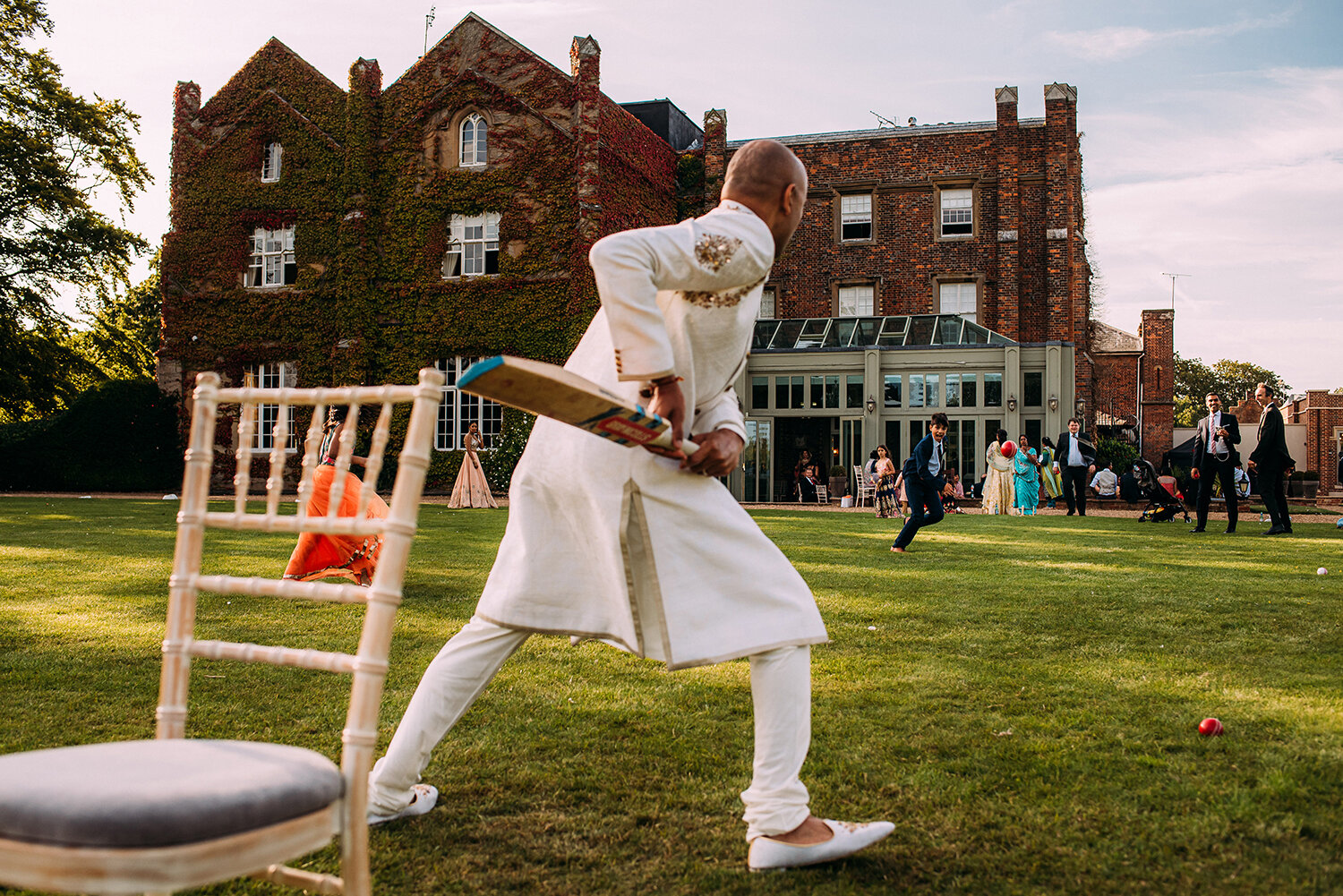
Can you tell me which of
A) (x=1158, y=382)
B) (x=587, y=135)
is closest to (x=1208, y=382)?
(x=1158, y=382)

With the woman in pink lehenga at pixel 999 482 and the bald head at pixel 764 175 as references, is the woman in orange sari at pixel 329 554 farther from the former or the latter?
the woman in pink lehenga at pixel 999 482

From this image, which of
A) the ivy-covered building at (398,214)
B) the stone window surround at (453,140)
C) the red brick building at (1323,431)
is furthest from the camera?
the red brick building at (1323,431)

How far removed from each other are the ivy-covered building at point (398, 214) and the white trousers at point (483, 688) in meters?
24.2

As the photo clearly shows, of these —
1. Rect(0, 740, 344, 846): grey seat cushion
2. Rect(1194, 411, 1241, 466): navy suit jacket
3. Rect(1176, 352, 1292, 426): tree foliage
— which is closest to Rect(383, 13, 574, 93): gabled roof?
Rect(1194, 411, 1241, 466): navy suit jacket

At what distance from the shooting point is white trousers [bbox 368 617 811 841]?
2.45 metres

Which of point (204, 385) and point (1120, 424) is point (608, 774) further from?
point (1120, 424)

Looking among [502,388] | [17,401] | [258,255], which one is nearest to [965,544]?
[502,388]

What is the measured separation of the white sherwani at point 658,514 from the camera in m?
2.34

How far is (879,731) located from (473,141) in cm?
2744

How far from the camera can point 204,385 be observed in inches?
78.1

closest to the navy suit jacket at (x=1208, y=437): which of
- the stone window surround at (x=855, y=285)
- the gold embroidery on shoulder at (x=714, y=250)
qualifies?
the gold embroidery on shoulder at (x=714, y=250)

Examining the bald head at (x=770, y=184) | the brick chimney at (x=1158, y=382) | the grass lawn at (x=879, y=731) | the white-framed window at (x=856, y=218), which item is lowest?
the grass lawn at (x=879, y=731)

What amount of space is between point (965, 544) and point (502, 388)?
35.9 ft

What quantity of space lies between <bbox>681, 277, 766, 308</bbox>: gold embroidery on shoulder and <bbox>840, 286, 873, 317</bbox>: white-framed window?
29377 millimetres
